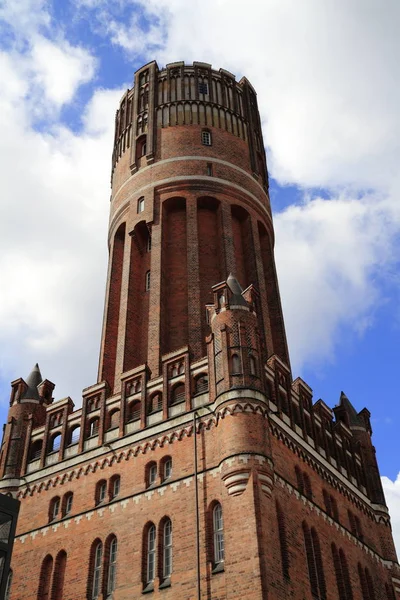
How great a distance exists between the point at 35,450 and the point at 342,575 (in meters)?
13.7

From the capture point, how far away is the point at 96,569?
994 inches

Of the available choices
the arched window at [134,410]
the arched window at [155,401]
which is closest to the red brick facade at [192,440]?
the arched window at [155,401]

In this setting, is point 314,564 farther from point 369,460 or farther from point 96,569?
point 369,460

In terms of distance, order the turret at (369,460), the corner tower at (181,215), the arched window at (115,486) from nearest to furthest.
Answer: the arched window at (115,486), the turret at (369,460), the corner tower at (181,215)

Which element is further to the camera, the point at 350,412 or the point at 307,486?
the point at 350,412

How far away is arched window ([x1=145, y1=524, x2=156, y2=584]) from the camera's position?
2362 cm

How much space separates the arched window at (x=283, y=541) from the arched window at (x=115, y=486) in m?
6.25

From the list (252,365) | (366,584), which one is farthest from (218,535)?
(366,584)

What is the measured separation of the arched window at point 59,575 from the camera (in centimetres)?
2561

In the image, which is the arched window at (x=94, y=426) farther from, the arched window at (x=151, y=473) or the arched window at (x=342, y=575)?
the arched window at (x=342, y=575)

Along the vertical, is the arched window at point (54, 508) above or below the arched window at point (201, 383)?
below

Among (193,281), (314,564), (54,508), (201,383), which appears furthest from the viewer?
(193,281)

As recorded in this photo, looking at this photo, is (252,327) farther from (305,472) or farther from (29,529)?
(29,529)

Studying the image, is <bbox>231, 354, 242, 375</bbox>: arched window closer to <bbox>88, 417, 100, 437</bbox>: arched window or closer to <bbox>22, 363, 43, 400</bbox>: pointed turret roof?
<bbox>88, 417, 100, 437</bbox>: arched window
